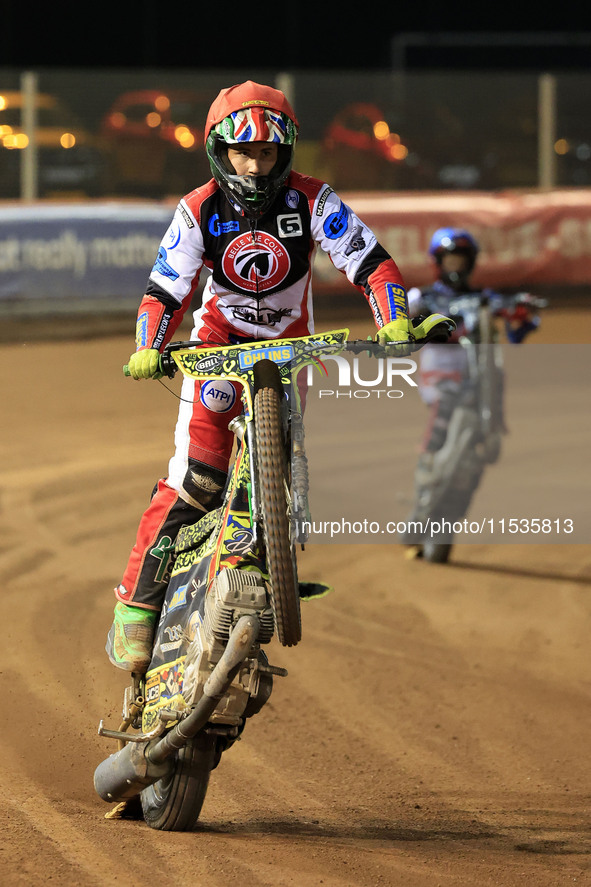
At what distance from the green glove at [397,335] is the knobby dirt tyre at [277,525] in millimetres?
485

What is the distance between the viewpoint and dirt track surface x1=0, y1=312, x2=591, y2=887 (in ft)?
15.4

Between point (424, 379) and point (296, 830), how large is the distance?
16.7 feet

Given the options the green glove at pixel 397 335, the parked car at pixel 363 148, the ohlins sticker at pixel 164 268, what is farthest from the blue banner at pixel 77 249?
the green glove at pixel 397 335

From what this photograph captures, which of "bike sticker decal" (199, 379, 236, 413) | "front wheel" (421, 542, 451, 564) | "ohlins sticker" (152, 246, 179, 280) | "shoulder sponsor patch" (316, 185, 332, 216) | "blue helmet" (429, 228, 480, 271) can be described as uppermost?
"blue helmet" (429, 228, 480, 271)

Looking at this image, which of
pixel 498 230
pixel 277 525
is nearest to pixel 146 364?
pixel 277 525

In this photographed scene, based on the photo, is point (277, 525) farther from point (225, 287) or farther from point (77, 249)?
point (77, 249)

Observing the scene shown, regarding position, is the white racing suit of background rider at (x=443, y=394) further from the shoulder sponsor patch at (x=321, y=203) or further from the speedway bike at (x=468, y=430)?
the shoulder sponsor patch at (x=321, y=203)

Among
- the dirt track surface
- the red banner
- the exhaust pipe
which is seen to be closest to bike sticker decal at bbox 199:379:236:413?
the exhaust pipe

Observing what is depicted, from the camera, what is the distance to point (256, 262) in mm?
4898

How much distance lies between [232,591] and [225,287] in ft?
4.10

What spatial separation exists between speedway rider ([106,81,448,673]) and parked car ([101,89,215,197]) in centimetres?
1330

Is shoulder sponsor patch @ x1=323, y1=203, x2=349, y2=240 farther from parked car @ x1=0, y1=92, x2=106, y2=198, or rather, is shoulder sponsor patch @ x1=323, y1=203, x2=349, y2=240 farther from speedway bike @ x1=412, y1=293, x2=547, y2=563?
parked car @ x1=0, y1=92, x2=106, y2=198

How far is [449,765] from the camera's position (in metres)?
6.11

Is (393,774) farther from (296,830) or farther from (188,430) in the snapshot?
(188,430)
